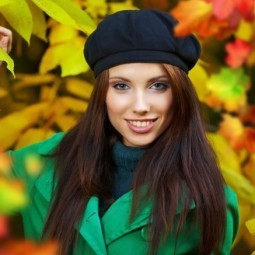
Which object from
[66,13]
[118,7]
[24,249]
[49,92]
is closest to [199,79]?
[118,7]

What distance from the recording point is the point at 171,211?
4.00ft

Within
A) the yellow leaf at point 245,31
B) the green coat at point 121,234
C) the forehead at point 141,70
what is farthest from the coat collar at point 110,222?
the yellow leaf at point 245,31

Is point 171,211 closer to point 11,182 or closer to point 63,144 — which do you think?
point 63,144

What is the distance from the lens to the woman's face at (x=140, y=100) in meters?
1.18

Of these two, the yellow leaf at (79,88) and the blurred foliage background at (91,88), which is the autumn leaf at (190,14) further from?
the yellow leaf at (79,88)

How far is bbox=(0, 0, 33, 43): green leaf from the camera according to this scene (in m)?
0.99

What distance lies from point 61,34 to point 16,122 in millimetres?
216

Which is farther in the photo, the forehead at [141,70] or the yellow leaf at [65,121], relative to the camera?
the yellow leaf at [65,121]

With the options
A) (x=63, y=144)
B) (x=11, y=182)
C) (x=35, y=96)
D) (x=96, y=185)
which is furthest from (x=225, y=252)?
(x=11, y=182)

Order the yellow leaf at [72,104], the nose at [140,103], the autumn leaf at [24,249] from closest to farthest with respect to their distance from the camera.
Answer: the autumn leaf at [24,249], the nose at [140,103], the yellow leaf at [72,104]

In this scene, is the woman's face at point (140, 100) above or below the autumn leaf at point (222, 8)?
below

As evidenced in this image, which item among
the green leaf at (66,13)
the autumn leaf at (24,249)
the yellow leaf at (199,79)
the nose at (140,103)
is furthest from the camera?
the yellow leaf at (199,79)

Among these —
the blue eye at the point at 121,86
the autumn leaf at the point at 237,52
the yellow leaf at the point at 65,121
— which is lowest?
the yellow leaf at the point at 65,121

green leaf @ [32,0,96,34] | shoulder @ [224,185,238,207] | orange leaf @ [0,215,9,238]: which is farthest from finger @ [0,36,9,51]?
orange leaf @ [0,215,9,238]
